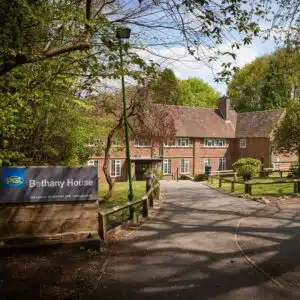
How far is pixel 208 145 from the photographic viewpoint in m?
52.0

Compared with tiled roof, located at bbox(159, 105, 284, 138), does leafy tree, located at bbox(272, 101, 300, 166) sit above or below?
below

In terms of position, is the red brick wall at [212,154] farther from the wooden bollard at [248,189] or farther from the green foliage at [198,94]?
the wooden bollard at [248,189]

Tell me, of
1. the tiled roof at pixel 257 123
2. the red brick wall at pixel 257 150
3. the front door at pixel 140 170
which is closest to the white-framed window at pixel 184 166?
the front door at pixel 140 170

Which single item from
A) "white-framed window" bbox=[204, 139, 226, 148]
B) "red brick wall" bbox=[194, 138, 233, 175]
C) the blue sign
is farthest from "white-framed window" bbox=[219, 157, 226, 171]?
the blue sign

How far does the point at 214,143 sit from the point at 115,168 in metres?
14.8

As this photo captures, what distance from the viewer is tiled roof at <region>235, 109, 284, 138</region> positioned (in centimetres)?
5115

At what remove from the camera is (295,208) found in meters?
16.1

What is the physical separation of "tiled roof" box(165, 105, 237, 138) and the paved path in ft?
119

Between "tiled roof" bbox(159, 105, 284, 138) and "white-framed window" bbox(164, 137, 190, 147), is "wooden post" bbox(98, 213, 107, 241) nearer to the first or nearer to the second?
"white-framed window" bbox(164, 137, 190, 147)

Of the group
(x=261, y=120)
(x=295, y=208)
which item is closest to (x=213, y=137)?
(x=261, y=120)

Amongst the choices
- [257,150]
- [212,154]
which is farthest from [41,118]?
[257,150]

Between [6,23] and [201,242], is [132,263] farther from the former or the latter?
[6,23]

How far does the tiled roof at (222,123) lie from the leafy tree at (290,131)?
13425 millimetres

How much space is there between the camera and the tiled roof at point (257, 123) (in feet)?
168
